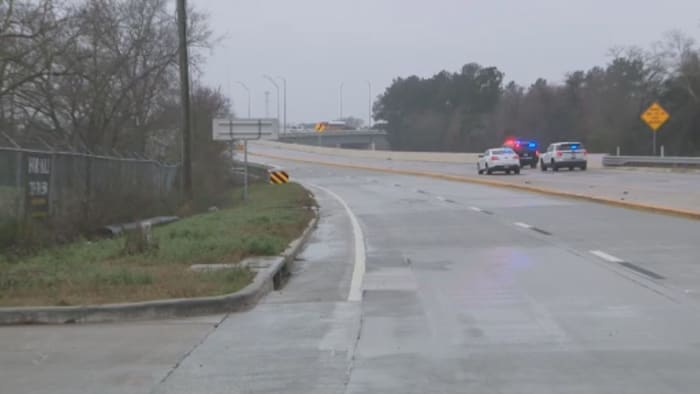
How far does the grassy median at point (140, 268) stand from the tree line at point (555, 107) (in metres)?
66.4

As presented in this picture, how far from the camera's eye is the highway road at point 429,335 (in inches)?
268

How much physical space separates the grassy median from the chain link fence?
954mm

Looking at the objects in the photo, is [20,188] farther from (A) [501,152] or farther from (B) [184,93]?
(A) [501,152]

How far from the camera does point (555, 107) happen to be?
376ft

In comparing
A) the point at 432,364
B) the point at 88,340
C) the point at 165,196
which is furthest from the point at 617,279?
the point at 165,196

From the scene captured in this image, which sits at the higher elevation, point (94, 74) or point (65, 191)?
point (94, 74)

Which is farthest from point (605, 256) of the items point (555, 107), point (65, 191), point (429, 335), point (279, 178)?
point (555, 107)

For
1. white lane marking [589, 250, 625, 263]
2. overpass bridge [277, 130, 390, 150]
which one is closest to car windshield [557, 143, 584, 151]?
white lane marking [589, 250, 625, 263]

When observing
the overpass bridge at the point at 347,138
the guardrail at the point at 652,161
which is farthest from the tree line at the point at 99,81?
the overpass bridge at the point at 347,138

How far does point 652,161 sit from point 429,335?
50.2m

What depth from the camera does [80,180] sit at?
19953mm

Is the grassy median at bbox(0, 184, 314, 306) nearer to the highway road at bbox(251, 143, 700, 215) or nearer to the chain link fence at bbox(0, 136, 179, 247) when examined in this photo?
the chain link fence at bbox(0, 136, 179, 247)

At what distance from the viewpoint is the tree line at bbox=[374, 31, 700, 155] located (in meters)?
77.9

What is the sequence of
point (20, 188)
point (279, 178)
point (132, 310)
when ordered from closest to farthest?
point (132, 310) → point (20, 188) → point (279, 178)
